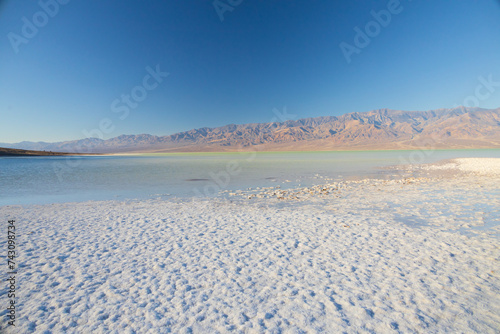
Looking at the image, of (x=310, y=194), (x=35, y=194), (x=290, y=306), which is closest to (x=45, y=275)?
(x=290, y=306)

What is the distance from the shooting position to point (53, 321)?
3.17 meters

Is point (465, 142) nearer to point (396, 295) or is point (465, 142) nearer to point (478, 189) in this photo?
Result: point (478, 189)

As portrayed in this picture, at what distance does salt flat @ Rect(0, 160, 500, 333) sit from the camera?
317 centimetres

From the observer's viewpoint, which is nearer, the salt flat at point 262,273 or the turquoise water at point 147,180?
the salt flat at point 262,273

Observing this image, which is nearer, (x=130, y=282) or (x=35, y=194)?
(x=130, y=282)

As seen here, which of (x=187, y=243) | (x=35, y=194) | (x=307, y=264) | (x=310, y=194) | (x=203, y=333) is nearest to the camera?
(x=203, y=333)

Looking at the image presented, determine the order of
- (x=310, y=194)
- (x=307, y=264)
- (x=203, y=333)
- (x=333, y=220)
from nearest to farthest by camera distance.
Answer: (x=203, y=333)
(x=307, y=264)
(x=333, y=220)
(x=310, y=194)

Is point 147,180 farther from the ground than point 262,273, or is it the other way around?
point 262,273

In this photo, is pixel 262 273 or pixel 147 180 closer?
pixel 262 273

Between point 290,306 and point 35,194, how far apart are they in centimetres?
1576

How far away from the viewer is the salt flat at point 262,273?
3.17 metres

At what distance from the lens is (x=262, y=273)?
4336 millimetres

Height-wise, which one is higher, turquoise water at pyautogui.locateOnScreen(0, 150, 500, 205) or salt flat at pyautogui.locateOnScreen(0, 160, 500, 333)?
salt flat at pyautogui.locateOnScreen(0, 160, 500, 333)

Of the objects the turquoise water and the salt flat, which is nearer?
the salt flat
